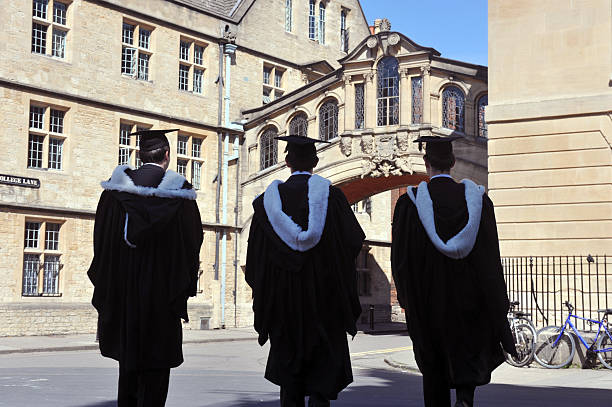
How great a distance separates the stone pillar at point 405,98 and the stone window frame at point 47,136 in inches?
376

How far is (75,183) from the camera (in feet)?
82.6

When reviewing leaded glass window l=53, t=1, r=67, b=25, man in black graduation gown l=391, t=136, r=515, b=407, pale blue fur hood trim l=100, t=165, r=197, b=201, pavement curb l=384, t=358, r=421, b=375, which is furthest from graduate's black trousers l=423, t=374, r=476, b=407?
leaded glass window l=53, t=1, r=67, b=25

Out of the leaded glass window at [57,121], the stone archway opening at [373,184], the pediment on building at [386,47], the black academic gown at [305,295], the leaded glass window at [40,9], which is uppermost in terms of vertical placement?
the leaded glass window at [40,9]

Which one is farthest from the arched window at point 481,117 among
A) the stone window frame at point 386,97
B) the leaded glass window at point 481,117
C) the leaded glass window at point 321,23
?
the leaded glass window at point 321,23

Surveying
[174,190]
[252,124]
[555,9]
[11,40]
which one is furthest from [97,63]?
[174,190]

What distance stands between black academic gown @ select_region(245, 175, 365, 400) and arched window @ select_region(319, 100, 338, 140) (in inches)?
857

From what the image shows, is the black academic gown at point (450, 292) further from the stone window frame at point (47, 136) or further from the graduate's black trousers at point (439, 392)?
the stone window frame at point (47, 136)

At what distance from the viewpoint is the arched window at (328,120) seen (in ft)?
92.4

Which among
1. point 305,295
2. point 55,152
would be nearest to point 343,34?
point 55,152

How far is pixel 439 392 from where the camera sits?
6.28m

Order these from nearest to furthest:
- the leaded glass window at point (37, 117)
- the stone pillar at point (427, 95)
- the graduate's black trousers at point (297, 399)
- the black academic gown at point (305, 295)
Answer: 1. the graduate's black trousers at point (297, 399)
2. the black academic gown at point (305, 295)
3. the leaded glass window at point (37, 117)
4. the stone pillar at point (427, 95)

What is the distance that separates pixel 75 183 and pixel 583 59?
13.9m

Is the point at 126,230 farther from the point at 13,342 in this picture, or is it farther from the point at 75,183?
the point at 75,183

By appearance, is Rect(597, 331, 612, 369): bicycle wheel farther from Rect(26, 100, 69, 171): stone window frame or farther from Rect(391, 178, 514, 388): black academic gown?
Rect(26, 100, 69, 171): stone window frame
